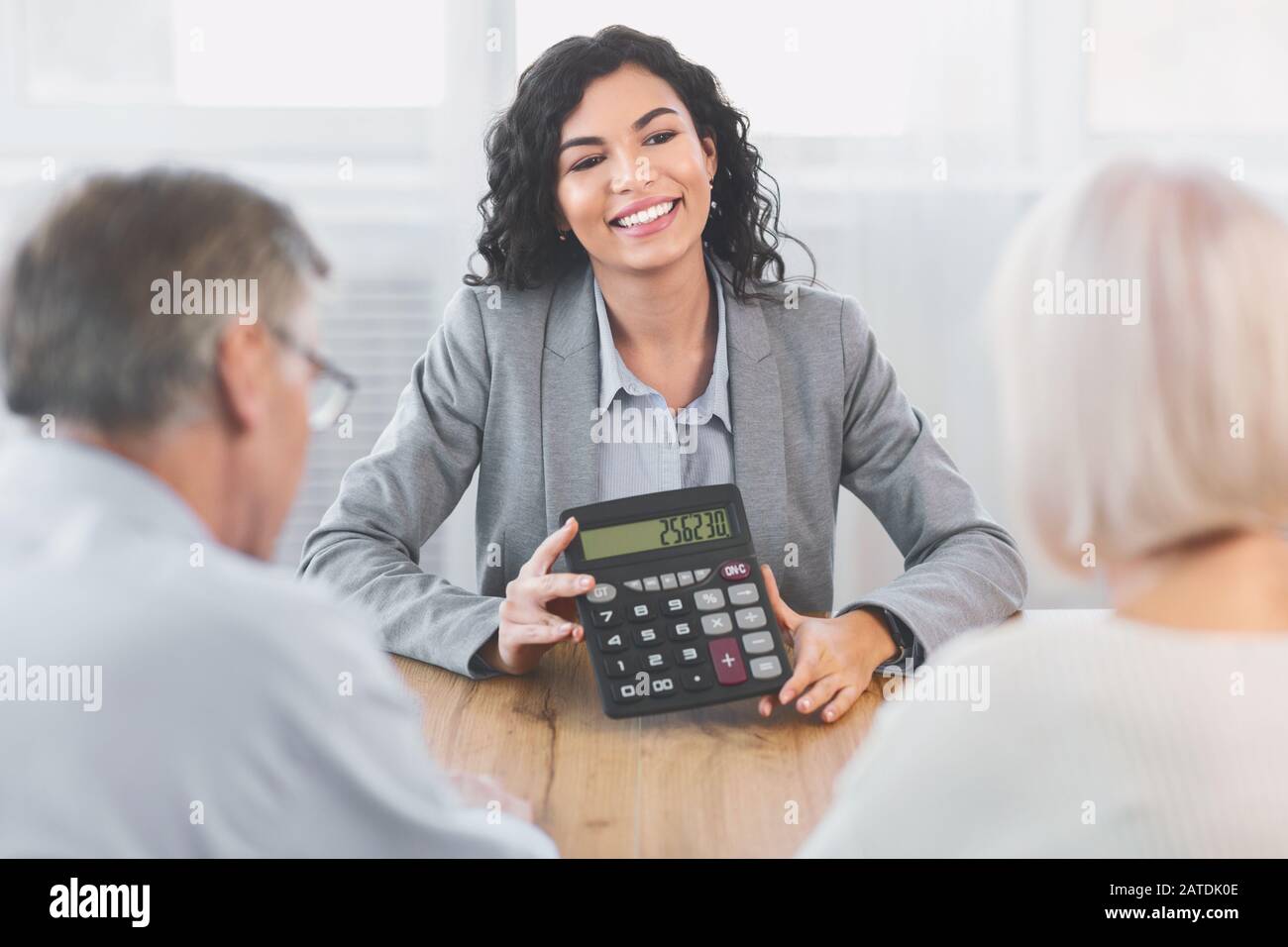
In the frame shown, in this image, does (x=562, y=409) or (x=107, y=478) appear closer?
(x=107, y=478)

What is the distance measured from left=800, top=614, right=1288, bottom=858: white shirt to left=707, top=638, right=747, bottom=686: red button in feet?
1.13

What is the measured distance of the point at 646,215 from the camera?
1.67 meters

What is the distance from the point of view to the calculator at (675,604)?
45.2 inches

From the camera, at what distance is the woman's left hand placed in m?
1.17

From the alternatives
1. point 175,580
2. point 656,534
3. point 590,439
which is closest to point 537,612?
point 656,534

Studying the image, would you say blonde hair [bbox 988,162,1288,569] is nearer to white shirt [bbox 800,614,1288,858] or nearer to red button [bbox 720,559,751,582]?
white shirt [bbox 800,614,1288,858]

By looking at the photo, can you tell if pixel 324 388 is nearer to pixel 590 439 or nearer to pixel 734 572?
pixel 734 572

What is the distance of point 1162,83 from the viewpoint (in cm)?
281

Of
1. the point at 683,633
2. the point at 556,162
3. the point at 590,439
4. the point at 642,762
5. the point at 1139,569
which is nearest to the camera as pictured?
the point at 1139,569

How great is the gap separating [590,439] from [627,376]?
0.12 m
